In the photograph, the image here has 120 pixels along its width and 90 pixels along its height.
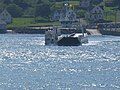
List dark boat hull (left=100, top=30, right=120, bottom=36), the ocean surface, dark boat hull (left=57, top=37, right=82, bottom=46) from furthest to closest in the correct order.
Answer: dark boat hull (left=100, top=30, right=120, bottom=36) → dark boat hull (left=57, top=37, right=82, bottom=46) → the ocean surface

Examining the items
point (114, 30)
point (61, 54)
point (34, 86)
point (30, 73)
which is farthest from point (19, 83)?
point (114, 30)

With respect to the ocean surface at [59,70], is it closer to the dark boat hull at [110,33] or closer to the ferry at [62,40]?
the ferry at [62,40]

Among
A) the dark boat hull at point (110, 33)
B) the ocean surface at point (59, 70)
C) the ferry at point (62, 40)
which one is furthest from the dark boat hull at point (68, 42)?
the dark boat hull at point (110, 33)

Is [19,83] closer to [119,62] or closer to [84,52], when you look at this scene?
[119,62]

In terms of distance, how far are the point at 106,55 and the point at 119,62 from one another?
1422 cm

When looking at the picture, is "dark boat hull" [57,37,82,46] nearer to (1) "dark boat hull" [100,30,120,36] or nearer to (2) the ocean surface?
(2) the ocean surface

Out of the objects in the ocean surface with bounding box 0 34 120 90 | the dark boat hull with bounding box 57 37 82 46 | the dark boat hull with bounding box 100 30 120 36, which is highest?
the ocean surface with bounding box 0 34 120 90

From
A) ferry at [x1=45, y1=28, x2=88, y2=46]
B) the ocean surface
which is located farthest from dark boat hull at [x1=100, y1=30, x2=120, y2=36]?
the ocean surface

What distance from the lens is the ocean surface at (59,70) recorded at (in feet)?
235

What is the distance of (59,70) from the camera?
85.5 metres

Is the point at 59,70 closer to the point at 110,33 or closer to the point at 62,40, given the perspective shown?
the point at 62,40

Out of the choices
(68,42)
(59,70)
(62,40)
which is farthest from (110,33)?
(59,70)

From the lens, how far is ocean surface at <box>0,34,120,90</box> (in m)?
71.8

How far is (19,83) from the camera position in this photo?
73.0 metres
